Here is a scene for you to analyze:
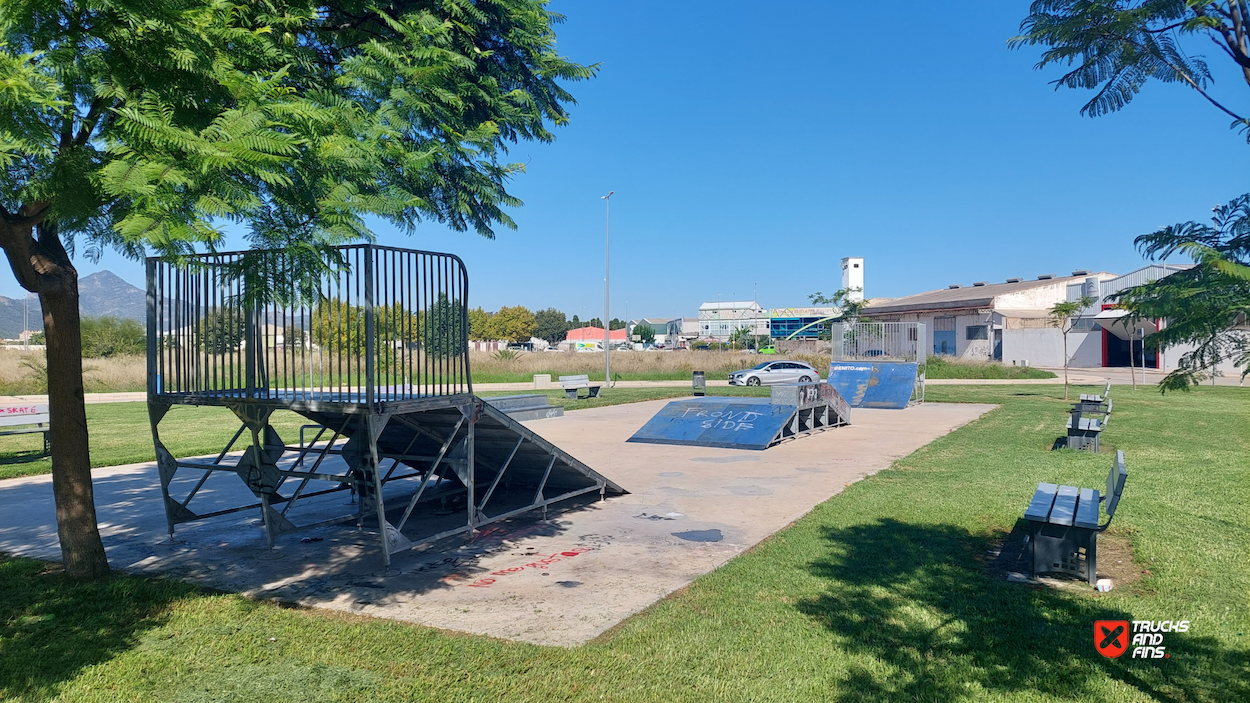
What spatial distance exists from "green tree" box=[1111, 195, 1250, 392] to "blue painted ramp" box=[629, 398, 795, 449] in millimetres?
11092

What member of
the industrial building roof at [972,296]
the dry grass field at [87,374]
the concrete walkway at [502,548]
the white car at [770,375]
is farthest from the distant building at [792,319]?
the concrete walkway at [502,548]

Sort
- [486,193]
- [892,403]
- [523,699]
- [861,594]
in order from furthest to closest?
[892,403], [486,193], [861,594], [523,699]

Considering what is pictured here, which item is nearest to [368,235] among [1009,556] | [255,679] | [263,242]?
[263,242]

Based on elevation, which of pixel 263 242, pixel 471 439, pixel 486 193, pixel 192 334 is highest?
pixel 486 193

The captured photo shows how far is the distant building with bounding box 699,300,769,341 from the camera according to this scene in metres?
116

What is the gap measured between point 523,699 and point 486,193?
13.8 feet

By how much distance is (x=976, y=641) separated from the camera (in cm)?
489

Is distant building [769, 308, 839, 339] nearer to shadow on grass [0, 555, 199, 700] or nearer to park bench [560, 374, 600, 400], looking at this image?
park bench [560, 374, 600, 400]

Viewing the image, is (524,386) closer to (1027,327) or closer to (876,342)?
(876,342)

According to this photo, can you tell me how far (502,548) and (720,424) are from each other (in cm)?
895

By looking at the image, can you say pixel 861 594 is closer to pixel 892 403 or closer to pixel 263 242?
pixel 263 242

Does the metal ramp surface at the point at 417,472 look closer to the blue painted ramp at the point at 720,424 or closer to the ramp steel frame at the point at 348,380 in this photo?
the ramp steel frame at the point at 348,380

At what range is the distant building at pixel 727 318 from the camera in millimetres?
116000

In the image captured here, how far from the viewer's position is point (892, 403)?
2375 centimetres
